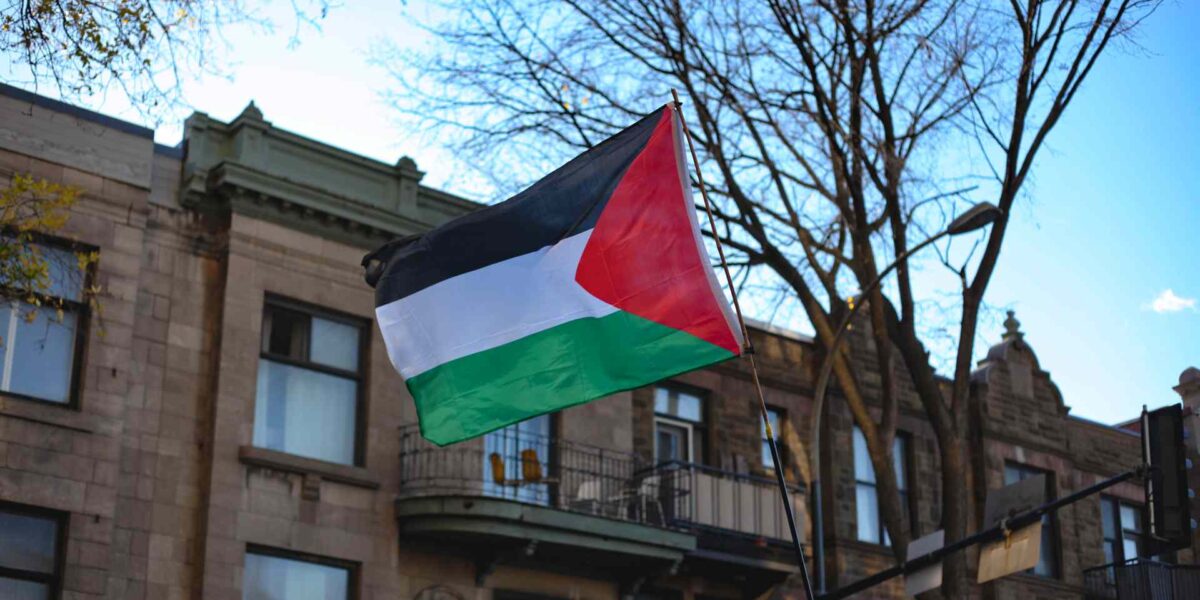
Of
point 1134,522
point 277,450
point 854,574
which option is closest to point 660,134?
point 277,450

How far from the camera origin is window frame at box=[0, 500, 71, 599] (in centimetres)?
1888

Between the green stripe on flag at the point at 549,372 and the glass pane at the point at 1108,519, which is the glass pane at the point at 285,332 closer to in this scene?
the green stripe on flag at the point at 549,372

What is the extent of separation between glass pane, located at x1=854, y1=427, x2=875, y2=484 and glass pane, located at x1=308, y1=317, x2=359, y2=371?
33.7 feet

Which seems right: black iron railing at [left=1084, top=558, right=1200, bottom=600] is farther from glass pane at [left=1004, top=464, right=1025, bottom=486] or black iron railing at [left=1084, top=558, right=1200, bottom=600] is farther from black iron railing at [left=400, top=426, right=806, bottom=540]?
black iron railing at [left=400, top=426, right=806, bottom=540]

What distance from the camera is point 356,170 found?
78.5 feet

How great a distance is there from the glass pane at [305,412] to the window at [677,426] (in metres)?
6.10

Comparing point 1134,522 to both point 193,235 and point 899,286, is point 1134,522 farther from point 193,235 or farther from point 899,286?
point 193,235

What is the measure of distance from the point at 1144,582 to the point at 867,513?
Answer: 6.58m

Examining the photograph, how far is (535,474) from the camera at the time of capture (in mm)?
A: 23438

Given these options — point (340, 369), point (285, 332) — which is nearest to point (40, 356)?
point (285, 332)

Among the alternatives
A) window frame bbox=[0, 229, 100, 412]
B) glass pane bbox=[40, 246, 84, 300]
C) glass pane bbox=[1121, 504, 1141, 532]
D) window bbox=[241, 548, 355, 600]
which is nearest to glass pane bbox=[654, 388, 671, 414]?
window bbox=[241, 548, 355, 600]

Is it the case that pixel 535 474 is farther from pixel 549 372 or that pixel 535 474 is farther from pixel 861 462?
pixel 549 372

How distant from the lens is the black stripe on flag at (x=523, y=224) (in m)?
13.5

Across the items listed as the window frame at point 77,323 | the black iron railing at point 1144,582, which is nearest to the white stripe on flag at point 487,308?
the window frame at point 77,323
